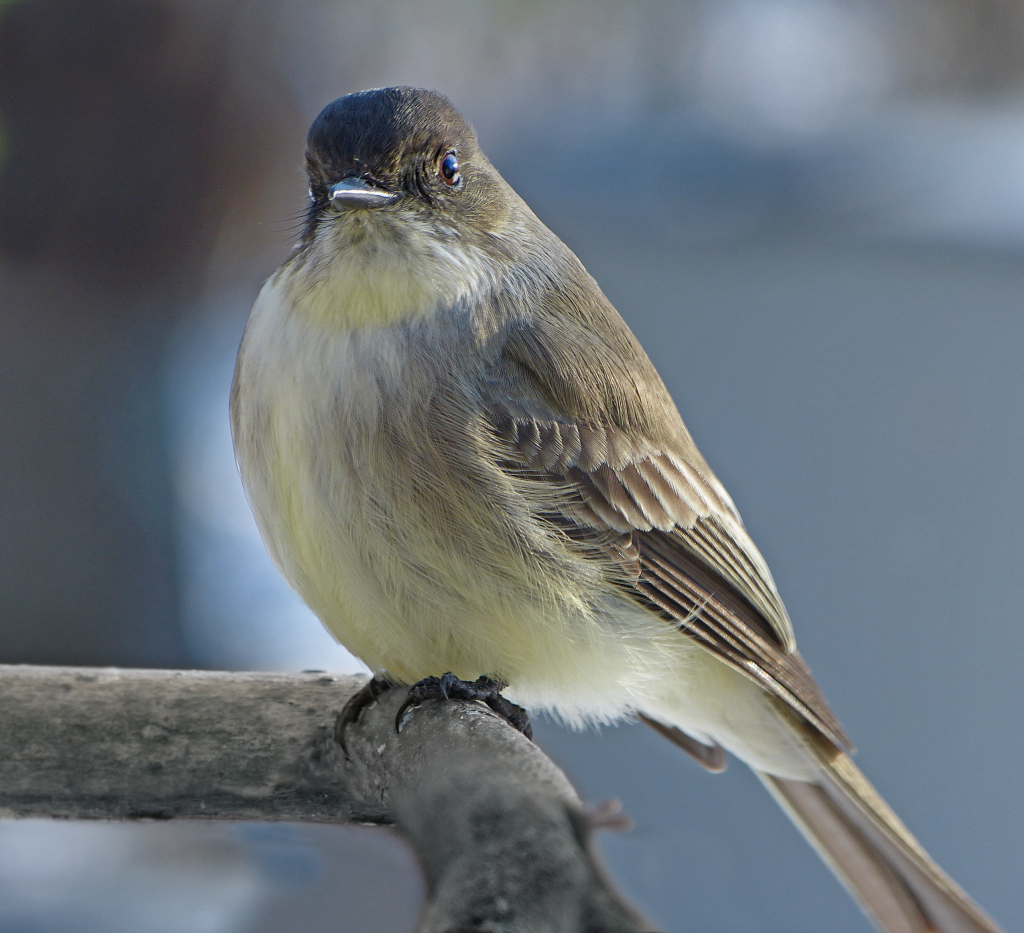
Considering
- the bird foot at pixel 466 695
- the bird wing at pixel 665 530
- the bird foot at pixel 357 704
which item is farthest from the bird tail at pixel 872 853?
the bird foot at pixel 357 704

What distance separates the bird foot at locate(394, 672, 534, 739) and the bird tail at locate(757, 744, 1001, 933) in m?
0.75

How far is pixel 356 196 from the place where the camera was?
5.72 ft

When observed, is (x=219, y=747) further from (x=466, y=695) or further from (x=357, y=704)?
(x=466, y=695)

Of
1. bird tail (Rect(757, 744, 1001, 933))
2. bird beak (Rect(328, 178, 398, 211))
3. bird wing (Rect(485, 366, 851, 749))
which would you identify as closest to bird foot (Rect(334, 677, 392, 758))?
bird wing (Rect(485, 366, 851, 749))

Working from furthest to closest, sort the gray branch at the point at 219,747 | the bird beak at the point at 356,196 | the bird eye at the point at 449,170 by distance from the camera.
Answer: the bird eye at the point at 449,170 → the bird beak at the point at 356,196 → the gray branch at the point at 219,747

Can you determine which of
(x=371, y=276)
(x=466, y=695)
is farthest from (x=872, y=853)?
(x=371, y=276)

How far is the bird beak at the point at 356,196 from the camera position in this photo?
1731 mm

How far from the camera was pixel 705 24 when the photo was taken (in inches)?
158

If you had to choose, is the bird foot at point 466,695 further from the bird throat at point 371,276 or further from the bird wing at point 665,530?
the bird throat at point 371,276

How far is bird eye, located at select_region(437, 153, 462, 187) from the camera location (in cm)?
192

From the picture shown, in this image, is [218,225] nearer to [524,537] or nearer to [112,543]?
[112,543]

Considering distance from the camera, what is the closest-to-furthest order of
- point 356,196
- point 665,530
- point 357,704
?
point 356,196
point 357,704
point 665,530

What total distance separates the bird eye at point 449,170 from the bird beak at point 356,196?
0.42 ft

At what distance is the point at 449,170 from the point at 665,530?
730mm
